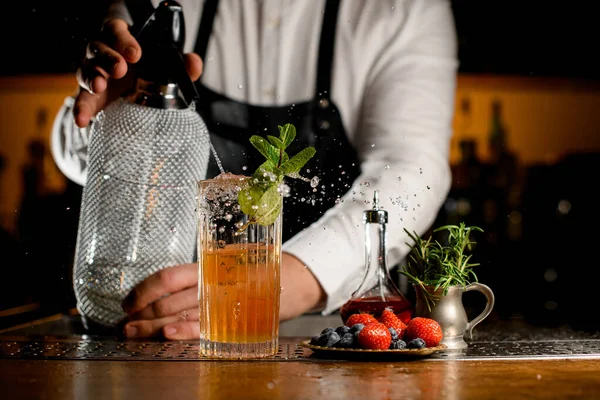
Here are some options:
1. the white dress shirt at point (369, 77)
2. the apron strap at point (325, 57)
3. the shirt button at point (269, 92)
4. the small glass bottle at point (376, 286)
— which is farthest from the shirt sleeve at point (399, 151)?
the small glass bottle at point (376, 286)

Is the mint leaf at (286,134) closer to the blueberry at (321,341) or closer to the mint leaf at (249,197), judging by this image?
the mint leaf at (249,197)

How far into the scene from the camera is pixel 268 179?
3.45 ft

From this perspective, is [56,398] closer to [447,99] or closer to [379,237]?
[379,237]

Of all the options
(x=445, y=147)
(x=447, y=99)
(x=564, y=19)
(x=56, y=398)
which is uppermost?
(x=564, y=19)

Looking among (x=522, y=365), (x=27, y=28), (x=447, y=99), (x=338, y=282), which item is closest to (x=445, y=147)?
(x=447, y=99)

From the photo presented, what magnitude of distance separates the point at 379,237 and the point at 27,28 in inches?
66.6

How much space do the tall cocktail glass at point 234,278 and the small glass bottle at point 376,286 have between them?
15 cm

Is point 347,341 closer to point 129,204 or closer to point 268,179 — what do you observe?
point 268,179

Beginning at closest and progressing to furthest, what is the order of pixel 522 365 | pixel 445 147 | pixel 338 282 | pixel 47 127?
pixel 522 365 → pixel 338 282 → pixel 445 147 → pixel 47 127

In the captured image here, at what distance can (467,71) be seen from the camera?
2584mm

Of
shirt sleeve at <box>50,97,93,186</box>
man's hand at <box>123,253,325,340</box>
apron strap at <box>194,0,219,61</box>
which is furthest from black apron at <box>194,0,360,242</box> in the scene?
man's hand at <box>123,253,325,340</box>

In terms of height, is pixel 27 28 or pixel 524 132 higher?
pixel 27 28

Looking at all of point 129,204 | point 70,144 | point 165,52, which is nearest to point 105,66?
point 165,52

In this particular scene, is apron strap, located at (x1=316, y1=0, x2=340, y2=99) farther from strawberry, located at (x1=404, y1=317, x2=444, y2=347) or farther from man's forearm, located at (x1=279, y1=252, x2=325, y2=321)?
strawberry, located at (x1=404, y1=317, x2=444, y2=347)
